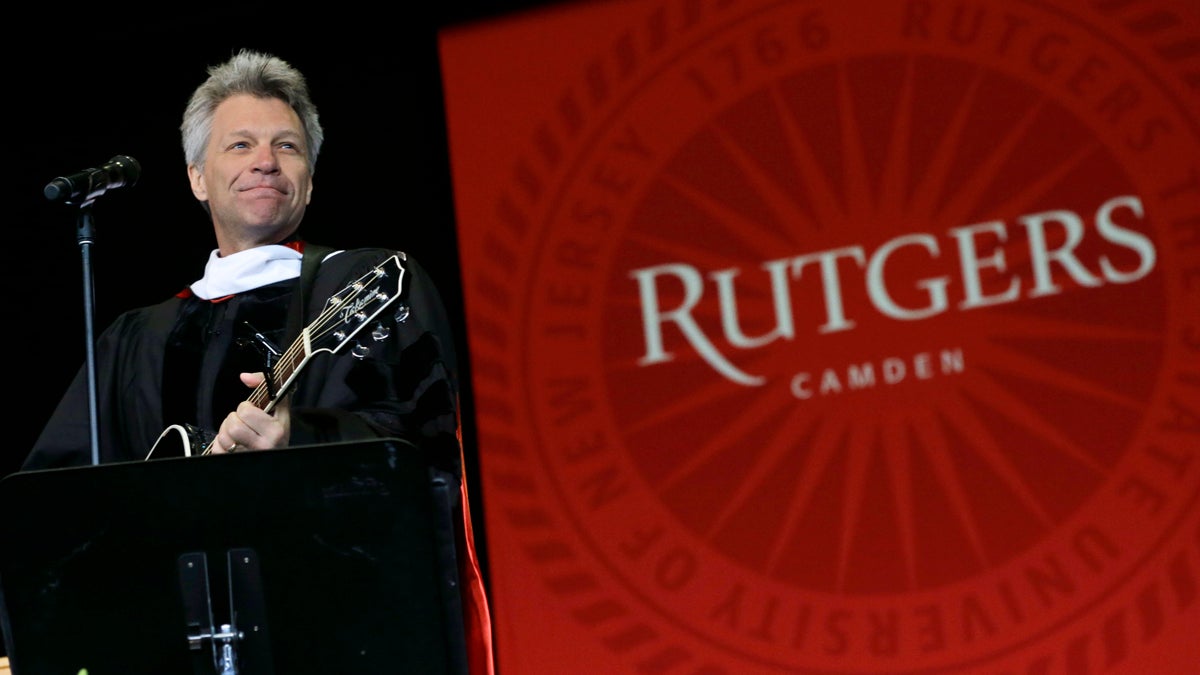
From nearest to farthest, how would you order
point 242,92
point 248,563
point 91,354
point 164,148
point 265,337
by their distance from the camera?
point 248,563 → point 91,354 → point 265,337 → point 242,92 → point 164,148

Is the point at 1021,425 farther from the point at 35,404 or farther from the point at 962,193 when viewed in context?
the point at 35,404

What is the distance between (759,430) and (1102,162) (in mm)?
877

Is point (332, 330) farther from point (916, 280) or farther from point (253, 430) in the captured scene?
point (916, 280)

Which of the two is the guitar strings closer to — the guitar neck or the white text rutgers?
the guitar neck

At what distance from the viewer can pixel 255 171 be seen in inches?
83.8

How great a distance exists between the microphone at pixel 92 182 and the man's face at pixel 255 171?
0.47ft

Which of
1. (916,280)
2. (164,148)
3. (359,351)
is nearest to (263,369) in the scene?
(359,351)

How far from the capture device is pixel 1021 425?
264 centimetres


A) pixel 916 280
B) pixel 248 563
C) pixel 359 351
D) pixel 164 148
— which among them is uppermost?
pixel 164 148

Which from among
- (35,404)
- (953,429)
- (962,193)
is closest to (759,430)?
(953,429)

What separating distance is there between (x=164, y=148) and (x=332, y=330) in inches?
65.0

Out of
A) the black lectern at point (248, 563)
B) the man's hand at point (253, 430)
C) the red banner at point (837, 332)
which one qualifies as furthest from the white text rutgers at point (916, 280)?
the black lectern at point (248, 563)

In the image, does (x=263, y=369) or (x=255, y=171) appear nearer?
(x=263, y=369)

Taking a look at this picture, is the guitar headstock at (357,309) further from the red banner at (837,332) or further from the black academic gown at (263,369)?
the red banner at (837,332)
